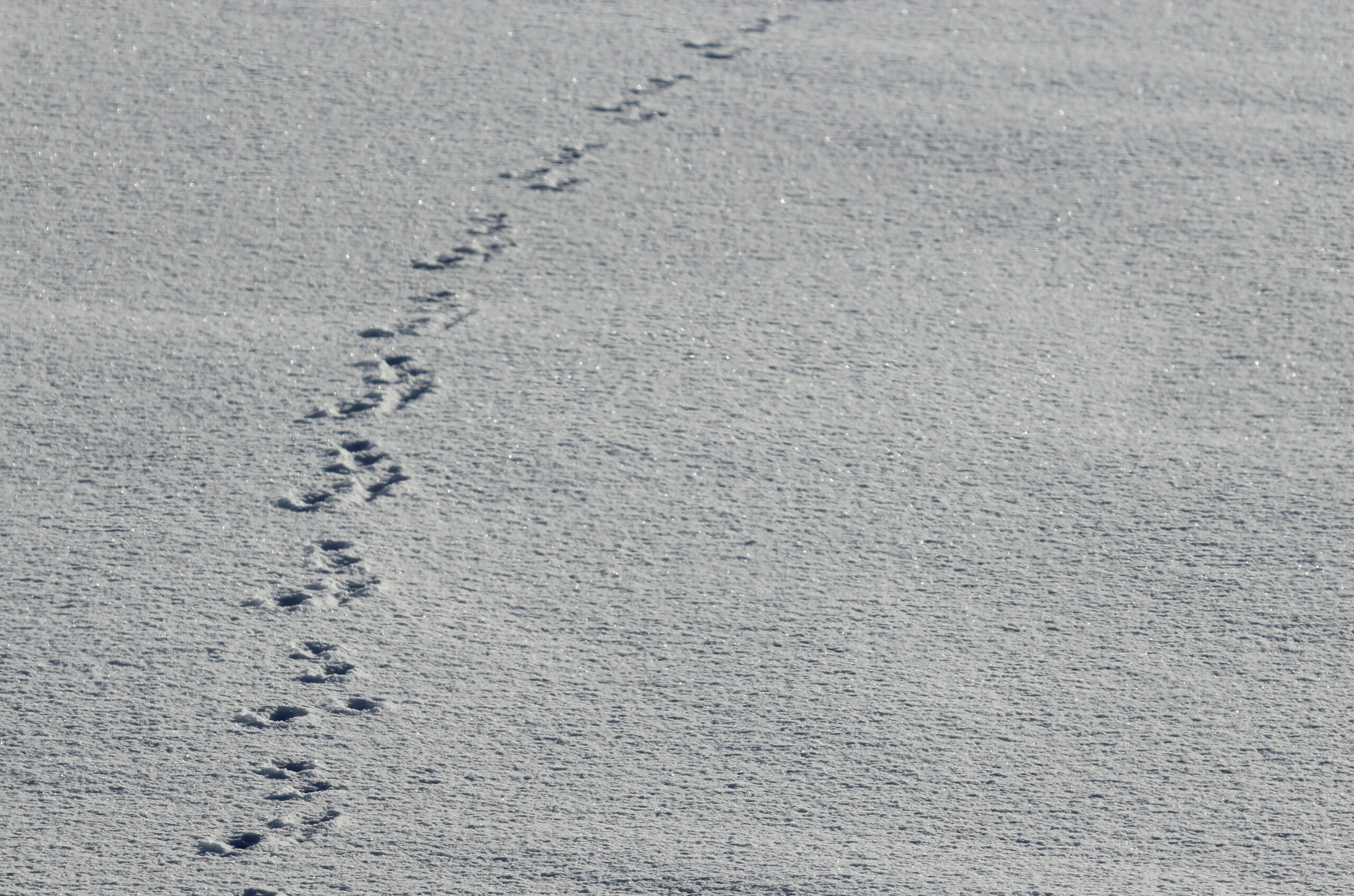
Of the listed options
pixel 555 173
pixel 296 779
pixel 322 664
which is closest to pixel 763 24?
pixel 555 173

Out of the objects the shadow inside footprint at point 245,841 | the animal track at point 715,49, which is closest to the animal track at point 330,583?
the shadow inside footprint at point 245,841

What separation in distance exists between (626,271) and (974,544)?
1.06m

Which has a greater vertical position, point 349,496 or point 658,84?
point 658,84

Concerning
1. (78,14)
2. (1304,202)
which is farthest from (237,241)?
(1304,202)

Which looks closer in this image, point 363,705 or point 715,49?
→ point 363,705

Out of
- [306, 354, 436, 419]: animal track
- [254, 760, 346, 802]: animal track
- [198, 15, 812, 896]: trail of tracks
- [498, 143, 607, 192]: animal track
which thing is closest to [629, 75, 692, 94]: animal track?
[198, 15, 812, 896]: trail of tracks

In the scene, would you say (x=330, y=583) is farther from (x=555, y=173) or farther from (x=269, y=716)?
(x=555, y=173)

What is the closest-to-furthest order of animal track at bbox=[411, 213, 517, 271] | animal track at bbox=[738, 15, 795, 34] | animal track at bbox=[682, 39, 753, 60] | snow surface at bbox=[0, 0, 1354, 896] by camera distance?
snow surface at bbox=[0, 0, 1354, 896] < animal track at bbox=[411, 213, 517, 271] < animal track at bbox=[682, 39, 753, 60] < animal track at bbox=[738, 15, 795, 34]

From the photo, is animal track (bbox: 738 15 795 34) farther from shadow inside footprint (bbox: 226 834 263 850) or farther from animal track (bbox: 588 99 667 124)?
shadow inside footprint (bbox: 226 834 263 850)

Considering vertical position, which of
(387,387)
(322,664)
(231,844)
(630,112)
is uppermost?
(630,112)

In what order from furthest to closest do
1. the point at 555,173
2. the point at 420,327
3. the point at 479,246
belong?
the point at 555,173, the point at 479,246, the point at 420,327

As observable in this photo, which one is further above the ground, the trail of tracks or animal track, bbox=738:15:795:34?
animal track, bbox=738:15:795:34

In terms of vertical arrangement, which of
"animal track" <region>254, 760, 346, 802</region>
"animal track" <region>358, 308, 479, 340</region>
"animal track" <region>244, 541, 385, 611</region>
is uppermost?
"animal track" <region>358, 308, 479, 340</region>

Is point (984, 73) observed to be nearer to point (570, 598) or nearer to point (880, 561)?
point (880, 561)
